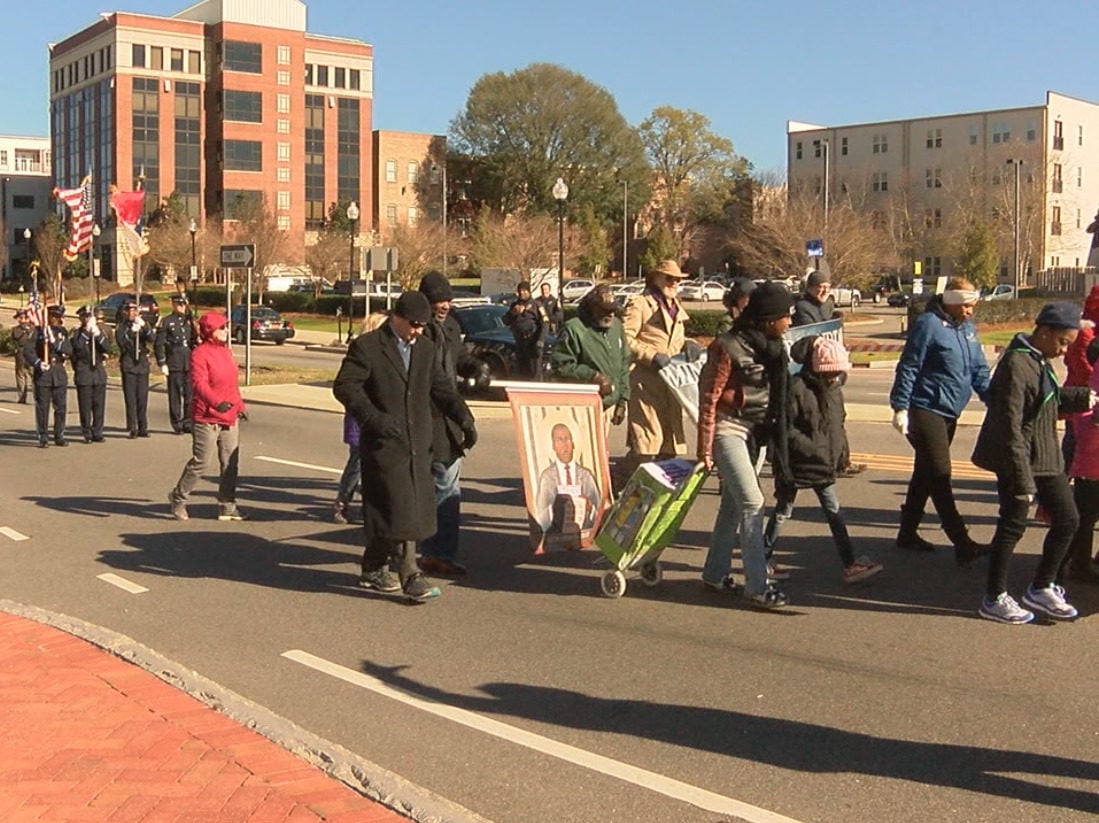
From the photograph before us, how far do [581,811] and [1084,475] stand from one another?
4.15 m

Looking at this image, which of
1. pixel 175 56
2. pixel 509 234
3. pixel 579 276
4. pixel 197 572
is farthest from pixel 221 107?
pixel 197 572

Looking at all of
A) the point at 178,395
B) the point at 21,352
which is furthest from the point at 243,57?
the point at 178,395

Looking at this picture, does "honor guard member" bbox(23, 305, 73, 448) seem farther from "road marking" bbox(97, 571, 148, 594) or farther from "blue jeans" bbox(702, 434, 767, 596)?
"blue jeans" bbox(702, 434, 767, 596)

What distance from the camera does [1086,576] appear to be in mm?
7805

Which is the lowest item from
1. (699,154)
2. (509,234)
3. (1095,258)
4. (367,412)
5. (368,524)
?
(368,524)

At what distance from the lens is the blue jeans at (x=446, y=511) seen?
8201 mm

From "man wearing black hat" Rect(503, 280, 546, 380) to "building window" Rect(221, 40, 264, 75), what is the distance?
74671 millimetres

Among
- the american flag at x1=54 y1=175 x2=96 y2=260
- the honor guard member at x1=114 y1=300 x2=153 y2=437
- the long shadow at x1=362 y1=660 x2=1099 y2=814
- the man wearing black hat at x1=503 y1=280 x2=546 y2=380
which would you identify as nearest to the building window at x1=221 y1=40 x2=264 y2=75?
the american flag at x1=54 y1=175 x2=96 y2=260

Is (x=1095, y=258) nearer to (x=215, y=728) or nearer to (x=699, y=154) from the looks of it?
(x=215, y=728)

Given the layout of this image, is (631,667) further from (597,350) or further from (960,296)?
(960,296)

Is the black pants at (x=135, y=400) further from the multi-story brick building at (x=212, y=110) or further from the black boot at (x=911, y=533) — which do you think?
the multi-story brick building at (x=212, y=110)

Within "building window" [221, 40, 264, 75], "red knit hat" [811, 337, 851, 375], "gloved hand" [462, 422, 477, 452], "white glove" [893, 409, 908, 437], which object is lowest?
"gloved hand" [462, 422, 477, 452]

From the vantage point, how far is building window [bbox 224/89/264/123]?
88938mm

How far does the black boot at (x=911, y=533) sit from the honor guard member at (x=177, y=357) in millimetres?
11317
